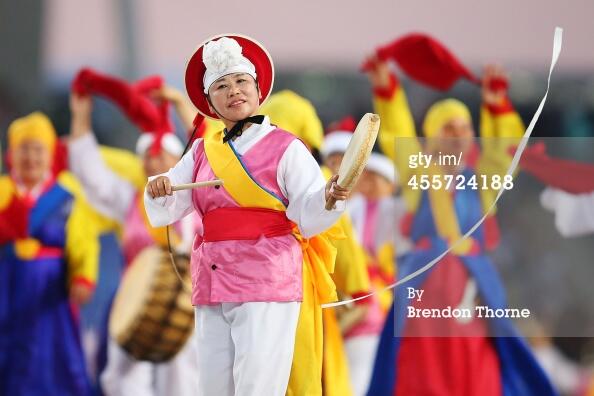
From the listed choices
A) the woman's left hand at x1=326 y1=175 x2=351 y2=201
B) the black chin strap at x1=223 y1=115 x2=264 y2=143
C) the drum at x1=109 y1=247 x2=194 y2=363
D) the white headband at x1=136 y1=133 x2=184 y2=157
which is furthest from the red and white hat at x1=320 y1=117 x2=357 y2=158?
the woman's left hand at x1=326 y1=175 x2=351 y2=201

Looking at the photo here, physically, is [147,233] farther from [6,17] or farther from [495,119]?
[6,17]

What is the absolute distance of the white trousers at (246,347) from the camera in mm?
3824

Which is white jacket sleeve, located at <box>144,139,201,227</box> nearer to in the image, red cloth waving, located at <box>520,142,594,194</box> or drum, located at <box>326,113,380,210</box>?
drum, located at <box>326,113,380,210</box>

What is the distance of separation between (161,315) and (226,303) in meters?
2.53

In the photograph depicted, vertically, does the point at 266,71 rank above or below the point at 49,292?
above

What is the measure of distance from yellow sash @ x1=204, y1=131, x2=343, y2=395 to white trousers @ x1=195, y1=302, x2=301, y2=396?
79mm

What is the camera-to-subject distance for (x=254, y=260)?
3.91 metres

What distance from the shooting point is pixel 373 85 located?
604cm

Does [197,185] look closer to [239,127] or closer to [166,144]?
[239,127]

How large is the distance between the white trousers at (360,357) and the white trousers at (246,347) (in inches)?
117

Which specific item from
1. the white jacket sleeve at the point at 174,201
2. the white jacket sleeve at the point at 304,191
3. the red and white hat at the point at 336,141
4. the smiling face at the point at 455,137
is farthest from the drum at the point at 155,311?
the white jacket sleeve at the point at 304,191

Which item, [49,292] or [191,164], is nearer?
[191,164]

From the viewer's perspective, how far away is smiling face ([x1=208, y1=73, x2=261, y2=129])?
4012 mm

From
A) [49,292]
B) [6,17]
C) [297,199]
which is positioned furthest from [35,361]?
[6,17]
